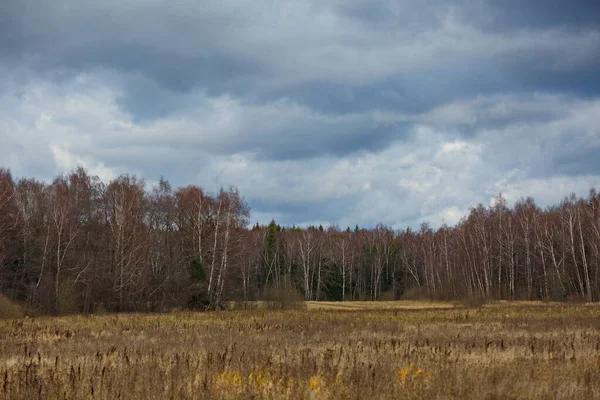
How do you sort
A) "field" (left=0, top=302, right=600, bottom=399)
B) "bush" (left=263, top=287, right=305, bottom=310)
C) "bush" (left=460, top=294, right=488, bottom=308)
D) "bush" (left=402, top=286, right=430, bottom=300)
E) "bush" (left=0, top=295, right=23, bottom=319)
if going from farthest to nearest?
"bush" (left=402, top=286, right=430, bottom=300) < "bush" (left=460, top=294, right=488, bottom=308) < "bush" (left=263, top=287, right=305, bottom=310) < "bush" (left=0, top=295, right=23, bottom=319) < "field" (left=0, top=302, right=600, bottom=399)

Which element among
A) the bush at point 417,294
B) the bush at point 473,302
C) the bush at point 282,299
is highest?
the bush at point 282,299

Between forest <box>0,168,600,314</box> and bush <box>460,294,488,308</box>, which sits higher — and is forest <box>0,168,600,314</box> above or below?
above

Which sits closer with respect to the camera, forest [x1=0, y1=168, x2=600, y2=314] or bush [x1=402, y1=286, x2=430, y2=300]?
forest [x1=0, y1=168, x2=600, y2=314]

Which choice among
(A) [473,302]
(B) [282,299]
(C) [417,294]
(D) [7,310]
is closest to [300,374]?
(D) [7,310]

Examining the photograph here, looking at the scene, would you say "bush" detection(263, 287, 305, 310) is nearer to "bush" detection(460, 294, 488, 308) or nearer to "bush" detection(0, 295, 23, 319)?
"bush" detection(460, 294, 488, 308)

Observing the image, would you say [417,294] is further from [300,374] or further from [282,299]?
[300,374]

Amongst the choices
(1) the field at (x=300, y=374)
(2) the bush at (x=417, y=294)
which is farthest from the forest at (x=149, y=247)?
(1) the field at (x=300, y=374)

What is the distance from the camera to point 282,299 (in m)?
39.8

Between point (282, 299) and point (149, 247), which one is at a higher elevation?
point (149, 247)

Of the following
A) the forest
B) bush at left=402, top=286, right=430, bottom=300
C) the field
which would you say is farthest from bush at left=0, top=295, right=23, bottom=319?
bush at left=402, top=286, right=430, bottom=300

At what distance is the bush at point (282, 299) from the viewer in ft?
130

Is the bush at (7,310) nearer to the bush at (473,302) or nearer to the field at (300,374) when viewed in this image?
the field at (300,374)

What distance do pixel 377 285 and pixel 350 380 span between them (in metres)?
82.8

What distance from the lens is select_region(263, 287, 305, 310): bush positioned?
39.6 meters
